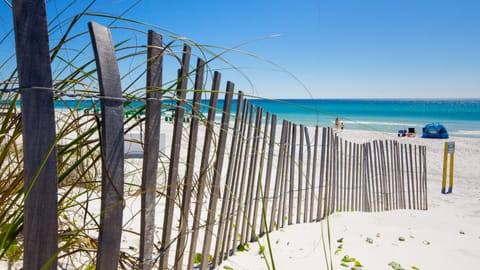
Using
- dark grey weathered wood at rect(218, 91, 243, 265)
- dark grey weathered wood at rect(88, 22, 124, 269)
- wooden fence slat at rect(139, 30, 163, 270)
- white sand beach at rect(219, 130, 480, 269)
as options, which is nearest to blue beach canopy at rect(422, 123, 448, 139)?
white sand beach at rect(219, 130, 480, 269)

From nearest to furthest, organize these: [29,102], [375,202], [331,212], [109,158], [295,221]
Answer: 1. [29,102]
2. [109,158]
3. [295,221]
4. [331,212]
5. [375,202]

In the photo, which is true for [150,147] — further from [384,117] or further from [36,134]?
[384,117]

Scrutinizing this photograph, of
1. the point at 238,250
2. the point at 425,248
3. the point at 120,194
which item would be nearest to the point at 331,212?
the point at 425,248

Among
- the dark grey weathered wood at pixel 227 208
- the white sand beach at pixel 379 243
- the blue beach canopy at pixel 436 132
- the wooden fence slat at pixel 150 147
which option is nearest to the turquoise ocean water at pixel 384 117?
the wooden fence slat at pixel 150 147

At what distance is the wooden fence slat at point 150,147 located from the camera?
1.38m

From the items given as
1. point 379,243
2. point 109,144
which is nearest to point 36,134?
point 109,144

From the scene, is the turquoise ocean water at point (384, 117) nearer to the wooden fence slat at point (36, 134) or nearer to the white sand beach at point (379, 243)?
Result: the wooden fence slat at point (36, 134)

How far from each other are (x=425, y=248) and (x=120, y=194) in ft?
11.7

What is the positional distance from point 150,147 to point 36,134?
1.62 feet

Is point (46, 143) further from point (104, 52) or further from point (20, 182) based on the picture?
point (20, 182)

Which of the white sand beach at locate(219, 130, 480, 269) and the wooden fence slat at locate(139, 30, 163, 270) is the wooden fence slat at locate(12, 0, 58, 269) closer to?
the wooden fence slat at locate(139, 30, 163, 270)

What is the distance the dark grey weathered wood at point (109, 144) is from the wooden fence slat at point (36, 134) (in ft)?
0.46

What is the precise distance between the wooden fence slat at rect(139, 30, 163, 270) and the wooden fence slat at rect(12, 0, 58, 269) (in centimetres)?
41

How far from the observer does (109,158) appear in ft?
3.57
